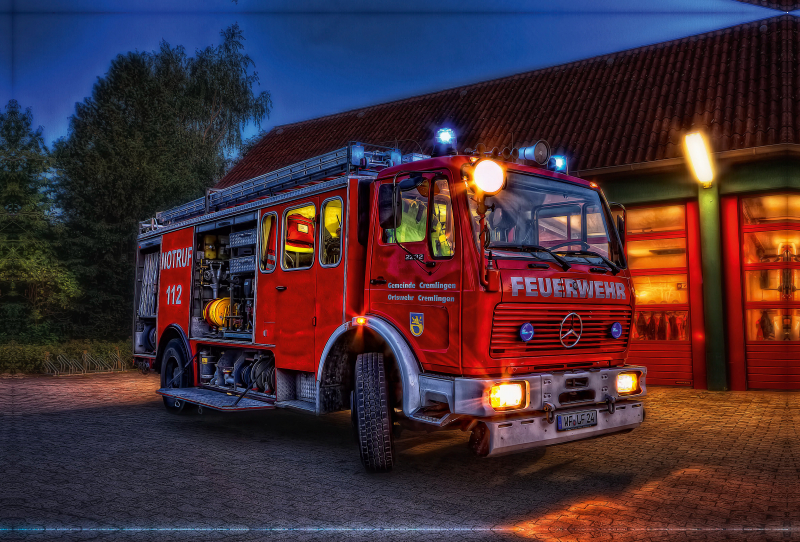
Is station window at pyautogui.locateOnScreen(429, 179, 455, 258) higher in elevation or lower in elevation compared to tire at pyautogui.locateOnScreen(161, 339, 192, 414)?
higher

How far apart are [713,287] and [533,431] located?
307 inches

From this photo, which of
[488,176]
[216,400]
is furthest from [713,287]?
[216,400]

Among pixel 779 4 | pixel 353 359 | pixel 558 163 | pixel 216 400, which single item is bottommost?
pixel 216 400

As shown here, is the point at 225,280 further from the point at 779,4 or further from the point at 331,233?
the point at 779,4

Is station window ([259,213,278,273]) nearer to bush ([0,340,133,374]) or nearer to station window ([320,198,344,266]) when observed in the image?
station window ([320,198,344,266])

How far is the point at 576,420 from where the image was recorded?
17.3 feet

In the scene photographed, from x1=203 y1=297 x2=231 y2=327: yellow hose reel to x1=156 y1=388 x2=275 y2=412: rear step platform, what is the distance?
0.95 m

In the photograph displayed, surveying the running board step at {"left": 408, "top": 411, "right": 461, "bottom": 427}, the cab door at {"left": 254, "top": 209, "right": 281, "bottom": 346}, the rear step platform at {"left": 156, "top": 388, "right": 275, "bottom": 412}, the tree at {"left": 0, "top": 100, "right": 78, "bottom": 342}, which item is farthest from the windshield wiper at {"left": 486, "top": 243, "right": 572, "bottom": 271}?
the tree at {"left": 0, "top": 100, "right": 78, "bottom": 342}

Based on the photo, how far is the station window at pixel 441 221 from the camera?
215 inches

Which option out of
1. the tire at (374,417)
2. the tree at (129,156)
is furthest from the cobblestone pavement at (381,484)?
the tree at (129,156)

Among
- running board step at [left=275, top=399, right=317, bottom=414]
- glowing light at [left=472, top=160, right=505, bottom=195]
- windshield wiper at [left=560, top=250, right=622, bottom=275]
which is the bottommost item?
running board step at [left=275, top=399, right=317, bottom=414]

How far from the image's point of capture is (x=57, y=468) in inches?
245

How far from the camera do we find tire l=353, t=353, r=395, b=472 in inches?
220

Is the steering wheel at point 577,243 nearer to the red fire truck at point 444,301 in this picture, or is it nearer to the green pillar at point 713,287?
the red fire truck at point 444,301
